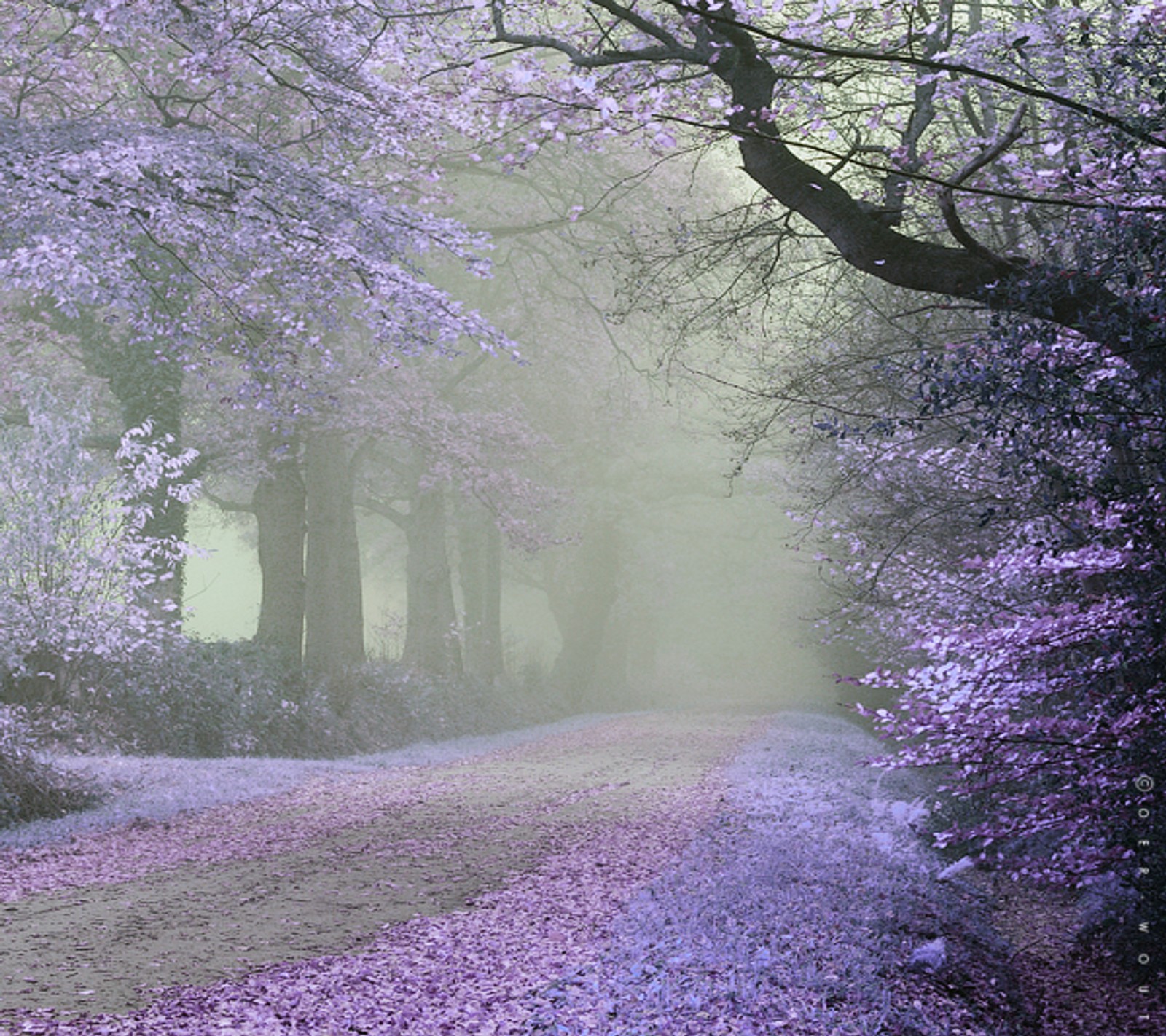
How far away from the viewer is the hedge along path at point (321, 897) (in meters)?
4.67

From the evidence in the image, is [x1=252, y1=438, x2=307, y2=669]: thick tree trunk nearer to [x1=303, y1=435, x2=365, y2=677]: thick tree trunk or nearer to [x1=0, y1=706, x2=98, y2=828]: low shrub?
[x1=303, y1=435, x2=365, y2=677]: thick tree trunk

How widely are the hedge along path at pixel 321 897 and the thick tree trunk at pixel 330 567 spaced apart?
7348 mm

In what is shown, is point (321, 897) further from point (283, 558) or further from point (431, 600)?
point (431, 600)

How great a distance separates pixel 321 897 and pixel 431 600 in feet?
56.8

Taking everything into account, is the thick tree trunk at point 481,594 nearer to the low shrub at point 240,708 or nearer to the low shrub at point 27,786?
the low shrub at point 240,708

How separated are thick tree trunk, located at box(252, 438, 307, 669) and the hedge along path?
6.81 metres

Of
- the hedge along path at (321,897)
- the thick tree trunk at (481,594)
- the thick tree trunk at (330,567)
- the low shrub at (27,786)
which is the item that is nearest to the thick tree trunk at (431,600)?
the thick tree trunk at (481,594)

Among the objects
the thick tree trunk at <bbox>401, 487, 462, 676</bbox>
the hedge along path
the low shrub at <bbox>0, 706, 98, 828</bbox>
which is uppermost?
the thick tree trunk at <bbox>401, 487, 462, 676</bbox>

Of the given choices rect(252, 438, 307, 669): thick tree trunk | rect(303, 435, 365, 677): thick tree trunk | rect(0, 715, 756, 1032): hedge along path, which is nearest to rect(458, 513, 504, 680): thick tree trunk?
rect(303, 435, 365, 677): thick tree trunk

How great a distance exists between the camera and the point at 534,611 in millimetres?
47531

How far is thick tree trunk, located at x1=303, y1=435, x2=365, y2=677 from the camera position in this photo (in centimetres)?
1881

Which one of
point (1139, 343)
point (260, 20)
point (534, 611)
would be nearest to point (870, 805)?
point (1139, 343)

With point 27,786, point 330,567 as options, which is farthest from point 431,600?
point 27,786

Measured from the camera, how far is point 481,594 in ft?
94.5
